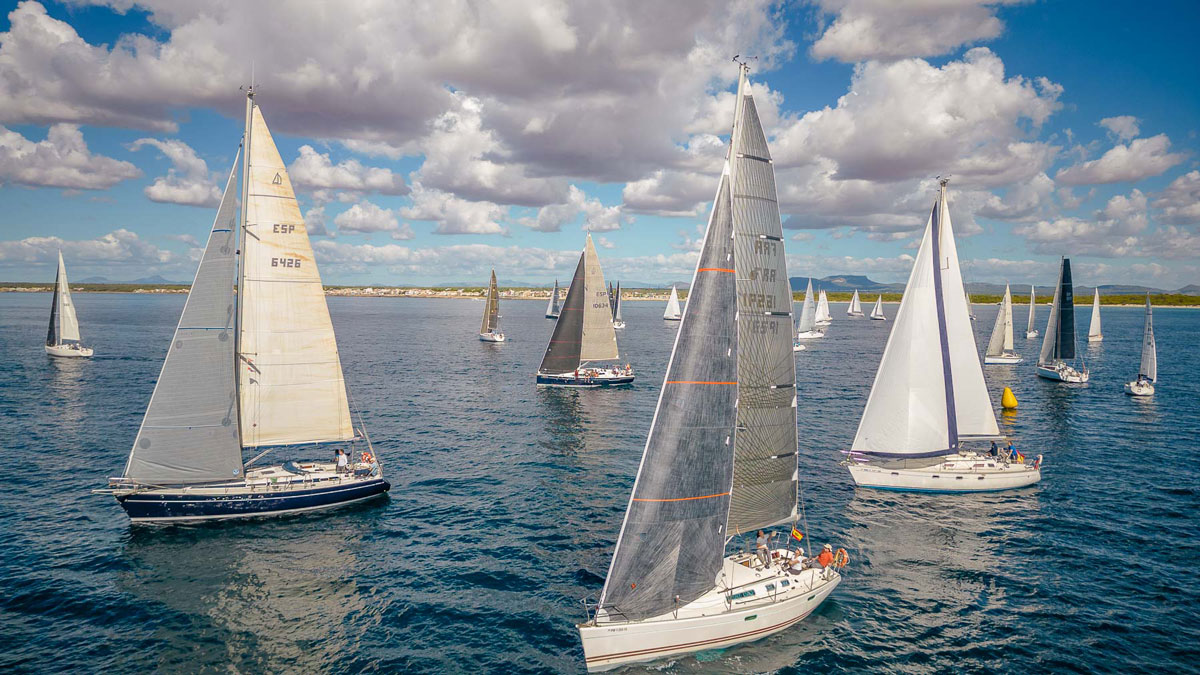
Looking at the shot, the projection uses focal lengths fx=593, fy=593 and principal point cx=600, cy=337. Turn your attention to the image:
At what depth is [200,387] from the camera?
111 ft

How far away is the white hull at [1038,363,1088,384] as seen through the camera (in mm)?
85188

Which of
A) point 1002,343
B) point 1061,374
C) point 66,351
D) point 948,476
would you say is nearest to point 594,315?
point 948,476

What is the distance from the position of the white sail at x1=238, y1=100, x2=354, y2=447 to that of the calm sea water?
610 centimetres

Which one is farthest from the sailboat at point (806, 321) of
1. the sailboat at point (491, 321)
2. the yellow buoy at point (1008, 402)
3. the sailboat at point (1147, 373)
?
the yellow buoy at point (1008, 402)

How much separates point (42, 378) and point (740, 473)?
309 feet

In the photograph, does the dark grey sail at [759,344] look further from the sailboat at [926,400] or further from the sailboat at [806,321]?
the sailboat at [806,321]

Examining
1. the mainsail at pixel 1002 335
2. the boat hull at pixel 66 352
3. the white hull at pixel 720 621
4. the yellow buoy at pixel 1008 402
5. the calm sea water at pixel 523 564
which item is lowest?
the calm sea water at pixel 523 564

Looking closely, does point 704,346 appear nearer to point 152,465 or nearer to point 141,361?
point 152,465

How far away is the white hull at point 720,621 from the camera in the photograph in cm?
2148

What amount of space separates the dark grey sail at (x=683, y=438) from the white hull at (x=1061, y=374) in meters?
88.6

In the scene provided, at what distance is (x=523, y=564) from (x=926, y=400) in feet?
96.9

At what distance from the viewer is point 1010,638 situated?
2539cm

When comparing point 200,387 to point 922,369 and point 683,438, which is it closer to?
point 683,438

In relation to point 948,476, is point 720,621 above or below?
below
